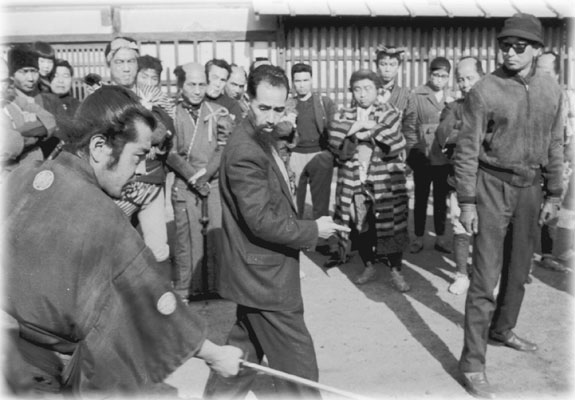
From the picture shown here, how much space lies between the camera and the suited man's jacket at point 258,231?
3.56 m

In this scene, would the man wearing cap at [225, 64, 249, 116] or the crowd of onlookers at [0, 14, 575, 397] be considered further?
the man wearing cap at [225, 64, 249, 116]

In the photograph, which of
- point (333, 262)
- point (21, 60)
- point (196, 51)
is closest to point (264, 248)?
point (333, 262)

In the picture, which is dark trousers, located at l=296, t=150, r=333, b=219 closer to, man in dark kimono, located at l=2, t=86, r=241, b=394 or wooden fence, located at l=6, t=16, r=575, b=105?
wooden fence, located at l=6, t=16, r=575, b=105

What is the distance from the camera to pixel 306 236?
11.9 ft

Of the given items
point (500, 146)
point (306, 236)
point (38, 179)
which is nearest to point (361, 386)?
point (306, 236)

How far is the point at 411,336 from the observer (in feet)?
17.3

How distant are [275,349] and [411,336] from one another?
6.33 feet

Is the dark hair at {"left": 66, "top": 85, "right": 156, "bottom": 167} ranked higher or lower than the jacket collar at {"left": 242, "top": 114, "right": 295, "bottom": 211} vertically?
higher

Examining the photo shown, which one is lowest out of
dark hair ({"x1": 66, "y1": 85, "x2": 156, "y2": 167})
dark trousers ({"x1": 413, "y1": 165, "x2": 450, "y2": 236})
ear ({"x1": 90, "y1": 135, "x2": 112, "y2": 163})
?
dark trousers ({"x1": 413, "y1": 165, "x2": 450, "y2": 236})

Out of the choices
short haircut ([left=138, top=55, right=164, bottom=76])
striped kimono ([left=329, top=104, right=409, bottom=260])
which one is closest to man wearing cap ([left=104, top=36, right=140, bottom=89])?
short haircut ([left=138, top=55, right=164, bottom=76])

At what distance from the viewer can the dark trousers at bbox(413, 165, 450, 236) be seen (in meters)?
7.48

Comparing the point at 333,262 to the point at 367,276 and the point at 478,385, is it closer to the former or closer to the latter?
the point at 367,276

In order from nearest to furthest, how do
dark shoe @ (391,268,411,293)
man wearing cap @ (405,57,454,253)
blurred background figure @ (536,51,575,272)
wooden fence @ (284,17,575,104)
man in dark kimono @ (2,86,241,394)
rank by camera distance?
1. man in dark kimono @ (2,86,241,394)
2. dark shoe @ (391,268,411,293)
3. blurred background figure @ (536,51,575,272)
4. man wearing cap @ (405,57,454,253)
5. wooden fence @ (284,17,575,104)

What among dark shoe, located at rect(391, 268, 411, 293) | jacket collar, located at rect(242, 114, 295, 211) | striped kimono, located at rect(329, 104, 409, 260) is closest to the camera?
jacket collar, located at rect(242, 114, 295, 211)
